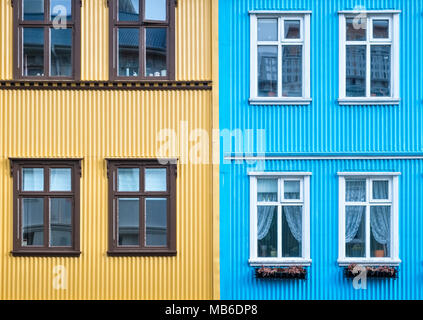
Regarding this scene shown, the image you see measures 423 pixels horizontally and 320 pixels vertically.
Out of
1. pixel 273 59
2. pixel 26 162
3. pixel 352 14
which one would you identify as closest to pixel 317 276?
pixel 273 59

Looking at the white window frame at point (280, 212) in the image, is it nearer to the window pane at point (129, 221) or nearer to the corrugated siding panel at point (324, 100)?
the corrugated siding panel at point (324, 100)

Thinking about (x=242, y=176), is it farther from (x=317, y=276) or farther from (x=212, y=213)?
(x=317, y=276)

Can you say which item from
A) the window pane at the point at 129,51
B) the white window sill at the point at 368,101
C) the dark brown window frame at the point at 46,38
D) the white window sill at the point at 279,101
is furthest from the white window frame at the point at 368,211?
the dark brown window frame at the point at 46,38

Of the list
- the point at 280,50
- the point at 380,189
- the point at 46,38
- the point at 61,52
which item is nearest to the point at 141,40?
the point at 61,52

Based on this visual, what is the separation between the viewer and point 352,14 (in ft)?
33.7

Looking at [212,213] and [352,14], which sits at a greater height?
[352,14]

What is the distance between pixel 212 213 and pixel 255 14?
3841 millimetres

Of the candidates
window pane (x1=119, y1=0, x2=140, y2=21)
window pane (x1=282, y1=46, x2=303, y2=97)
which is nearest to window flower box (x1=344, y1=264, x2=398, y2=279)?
window pane (x1=282, y1=46, x2=303, y2=97)

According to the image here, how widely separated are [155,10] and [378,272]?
21.3ft

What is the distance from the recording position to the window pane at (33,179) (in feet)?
33.7

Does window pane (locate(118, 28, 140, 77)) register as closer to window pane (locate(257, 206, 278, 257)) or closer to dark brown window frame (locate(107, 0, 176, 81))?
dark brown window frame (locate(107, 0, 176, 81))

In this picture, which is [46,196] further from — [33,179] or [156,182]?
[156,182]

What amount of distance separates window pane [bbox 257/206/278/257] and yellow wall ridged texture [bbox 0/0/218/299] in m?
0.93

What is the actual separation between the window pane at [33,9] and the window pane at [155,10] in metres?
2.01
